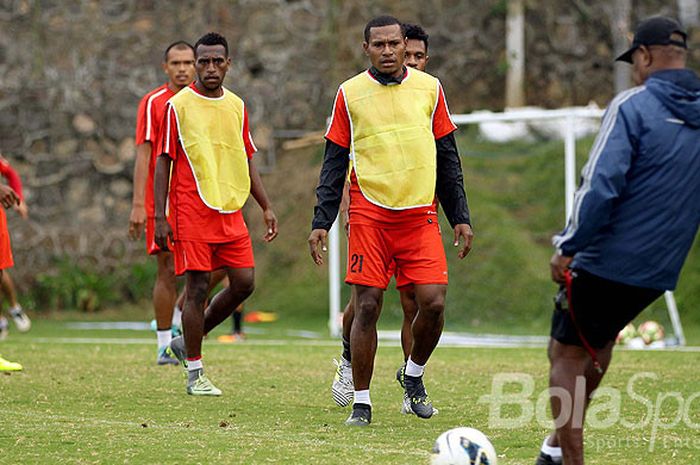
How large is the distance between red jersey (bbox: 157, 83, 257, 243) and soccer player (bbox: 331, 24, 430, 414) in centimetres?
90

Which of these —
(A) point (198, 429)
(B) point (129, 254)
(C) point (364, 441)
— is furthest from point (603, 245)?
(B) point (129, 254)

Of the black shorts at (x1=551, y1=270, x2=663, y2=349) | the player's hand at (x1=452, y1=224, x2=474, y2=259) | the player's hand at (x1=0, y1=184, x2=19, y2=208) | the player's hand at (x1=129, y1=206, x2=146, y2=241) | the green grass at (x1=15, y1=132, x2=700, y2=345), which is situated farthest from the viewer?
the green grass at (x1=15, y1=132, x2=700, y2=345)

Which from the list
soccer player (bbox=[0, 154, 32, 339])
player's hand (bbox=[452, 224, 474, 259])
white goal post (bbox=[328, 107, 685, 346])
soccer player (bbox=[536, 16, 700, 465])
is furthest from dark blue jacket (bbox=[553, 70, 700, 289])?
white goal post (bbox=[328, 107, 685, 346])

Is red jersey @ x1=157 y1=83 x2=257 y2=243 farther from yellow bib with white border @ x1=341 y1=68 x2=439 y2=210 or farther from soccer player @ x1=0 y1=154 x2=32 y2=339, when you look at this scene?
soccer player @ x1=0 y1=154 x2=32 y2=339

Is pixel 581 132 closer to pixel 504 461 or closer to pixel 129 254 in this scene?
pixel 129 254

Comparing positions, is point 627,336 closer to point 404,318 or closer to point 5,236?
point 404,318

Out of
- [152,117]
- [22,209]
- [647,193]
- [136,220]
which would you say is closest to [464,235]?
[647,193]

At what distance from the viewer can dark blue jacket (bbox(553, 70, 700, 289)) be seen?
5684 mm

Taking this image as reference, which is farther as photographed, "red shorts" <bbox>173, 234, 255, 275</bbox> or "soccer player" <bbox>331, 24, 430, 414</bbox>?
"red shorts" <bbox>173, 234, 255, 275</bbox>

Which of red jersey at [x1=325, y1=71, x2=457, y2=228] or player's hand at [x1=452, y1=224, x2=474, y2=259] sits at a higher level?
red jersey at [x1=325, y1=71, x2=457, y2=228]

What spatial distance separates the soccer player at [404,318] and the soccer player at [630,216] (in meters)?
2.79

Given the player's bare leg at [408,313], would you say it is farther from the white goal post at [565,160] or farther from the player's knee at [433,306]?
the white goal post at [565,160]

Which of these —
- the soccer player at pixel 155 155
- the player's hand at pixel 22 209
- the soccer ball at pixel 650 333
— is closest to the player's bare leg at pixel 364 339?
the soccer player at pixel 155 155

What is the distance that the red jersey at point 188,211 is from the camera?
9609 millimetres
